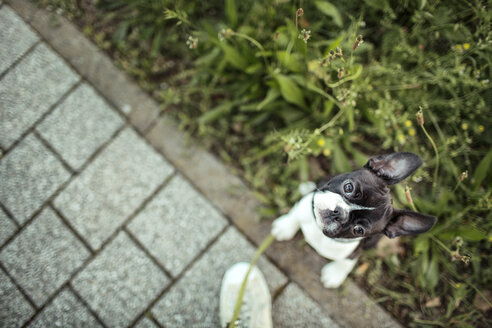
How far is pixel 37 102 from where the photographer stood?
2.79 metres

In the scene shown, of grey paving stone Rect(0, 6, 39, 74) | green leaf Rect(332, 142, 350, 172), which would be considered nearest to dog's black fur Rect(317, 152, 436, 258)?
green leaf Rect(332, 142, 350, 172)

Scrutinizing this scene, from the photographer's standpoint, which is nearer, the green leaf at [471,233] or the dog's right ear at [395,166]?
the dog's right ear at [395,166]

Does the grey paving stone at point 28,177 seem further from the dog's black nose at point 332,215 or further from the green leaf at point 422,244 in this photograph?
the green leaf at point 422,244

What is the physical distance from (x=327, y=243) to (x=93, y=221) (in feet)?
5.64

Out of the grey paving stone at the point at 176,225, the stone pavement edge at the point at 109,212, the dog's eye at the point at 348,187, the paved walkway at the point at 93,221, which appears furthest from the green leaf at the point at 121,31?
the dog's eye at the point at 348,187

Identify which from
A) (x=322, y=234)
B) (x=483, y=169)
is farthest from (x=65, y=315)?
(x=483, y=169)

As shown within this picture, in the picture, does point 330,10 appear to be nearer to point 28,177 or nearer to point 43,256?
point 28,177

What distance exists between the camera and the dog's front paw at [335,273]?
242 centimetres

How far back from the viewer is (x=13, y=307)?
2502 mm

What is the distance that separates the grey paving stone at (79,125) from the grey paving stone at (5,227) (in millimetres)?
593

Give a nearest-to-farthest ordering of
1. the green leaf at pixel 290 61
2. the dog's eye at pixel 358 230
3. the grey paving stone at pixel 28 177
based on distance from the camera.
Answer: the dog's eye at pixel 358 230, the green leaf at pixel 290 61, the grey paving stone at pixel 28 177

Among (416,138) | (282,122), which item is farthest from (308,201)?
(416,138)

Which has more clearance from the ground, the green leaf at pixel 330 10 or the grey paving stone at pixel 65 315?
the green leaf at pixel 330 10

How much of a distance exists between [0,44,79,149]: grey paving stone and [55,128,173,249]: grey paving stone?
2.00 feet
